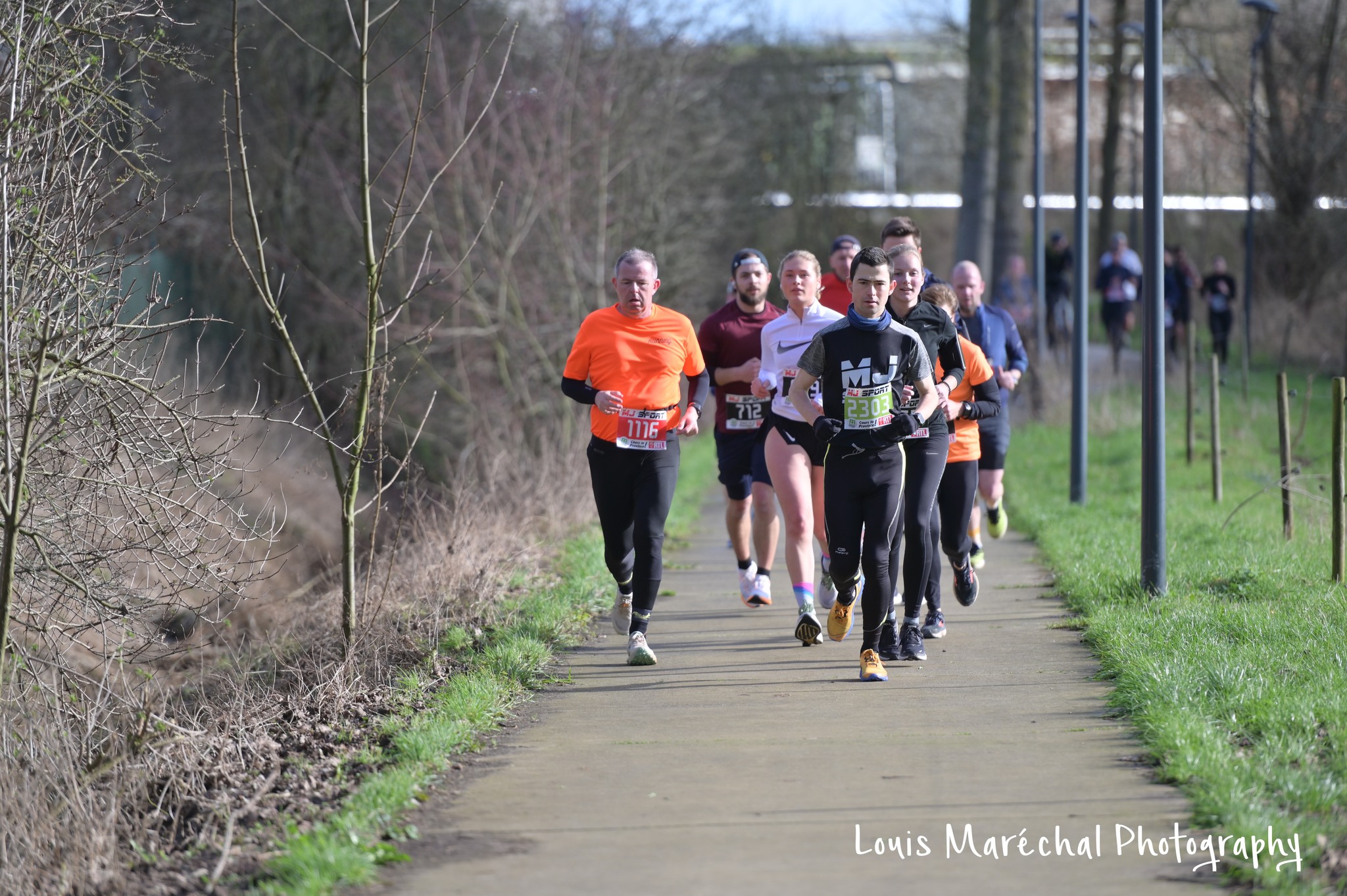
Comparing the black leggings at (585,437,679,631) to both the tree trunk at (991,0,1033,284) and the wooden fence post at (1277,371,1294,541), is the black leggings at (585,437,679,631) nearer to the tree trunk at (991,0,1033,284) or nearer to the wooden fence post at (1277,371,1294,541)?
the wooden fence post at (1277,371,1294,541)

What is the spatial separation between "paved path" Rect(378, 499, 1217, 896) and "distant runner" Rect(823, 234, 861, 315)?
7.53 feet

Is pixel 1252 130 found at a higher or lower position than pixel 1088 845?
higher

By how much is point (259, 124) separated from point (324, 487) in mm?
6871

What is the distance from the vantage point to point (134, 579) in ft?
24.9

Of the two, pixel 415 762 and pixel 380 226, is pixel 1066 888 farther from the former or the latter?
pixel 380 226

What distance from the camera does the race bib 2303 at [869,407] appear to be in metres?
6.58

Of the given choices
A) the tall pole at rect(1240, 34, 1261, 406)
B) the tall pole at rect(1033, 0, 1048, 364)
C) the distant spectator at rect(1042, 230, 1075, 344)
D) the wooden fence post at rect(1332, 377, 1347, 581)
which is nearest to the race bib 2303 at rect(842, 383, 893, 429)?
the wooden fence post at rect(1332, 377, 1347, 581)

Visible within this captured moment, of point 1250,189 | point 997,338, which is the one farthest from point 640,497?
point 1250,189

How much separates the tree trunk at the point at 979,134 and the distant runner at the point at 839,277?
43.4 feet

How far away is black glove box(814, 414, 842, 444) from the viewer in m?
6.52

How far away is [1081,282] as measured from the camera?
13.0 m

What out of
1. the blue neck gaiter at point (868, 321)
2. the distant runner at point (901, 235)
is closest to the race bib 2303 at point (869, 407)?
the blue neck gaiter at point (868, 321)

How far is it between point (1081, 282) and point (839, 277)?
485 cm

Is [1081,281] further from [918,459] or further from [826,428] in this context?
[826,428]
